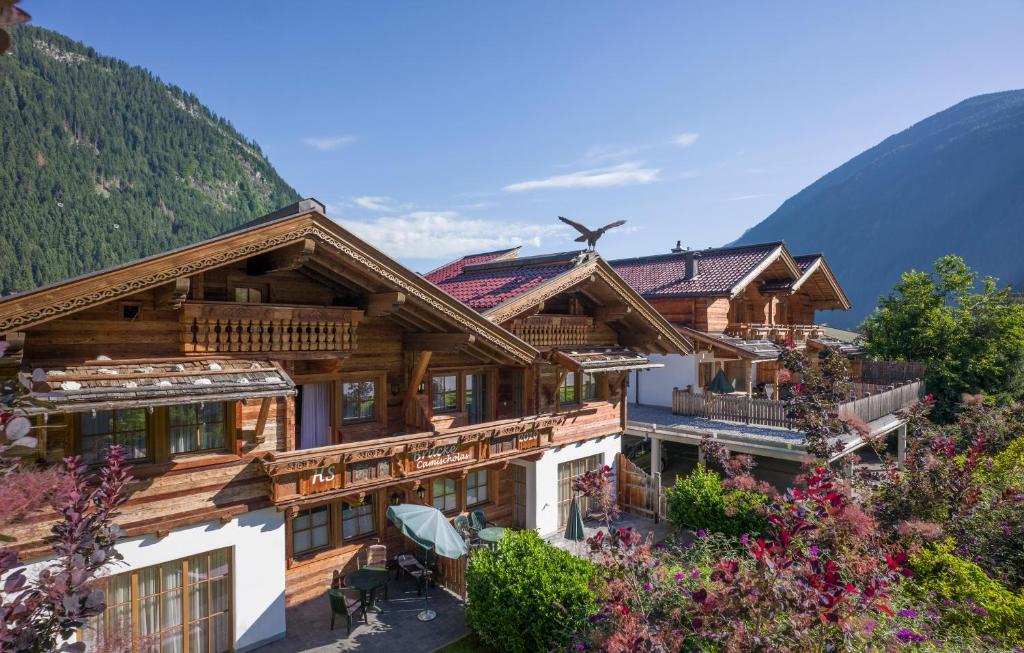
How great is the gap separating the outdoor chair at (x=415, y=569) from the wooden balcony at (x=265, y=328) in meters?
5.47

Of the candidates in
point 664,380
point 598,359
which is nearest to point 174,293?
point 598,359

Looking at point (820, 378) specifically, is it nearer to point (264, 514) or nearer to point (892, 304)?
point (264, 514)

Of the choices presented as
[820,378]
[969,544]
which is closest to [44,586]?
[969,544]

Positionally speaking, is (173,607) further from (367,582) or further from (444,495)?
(444,495)

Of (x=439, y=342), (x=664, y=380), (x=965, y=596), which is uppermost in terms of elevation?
(x=439, y=342)

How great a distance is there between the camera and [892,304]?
32719mm

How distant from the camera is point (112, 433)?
9.56 meters

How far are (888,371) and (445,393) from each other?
2584cm

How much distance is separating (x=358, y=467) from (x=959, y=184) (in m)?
190

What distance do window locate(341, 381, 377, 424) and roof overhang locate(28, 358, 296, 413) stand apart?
2.60 meters

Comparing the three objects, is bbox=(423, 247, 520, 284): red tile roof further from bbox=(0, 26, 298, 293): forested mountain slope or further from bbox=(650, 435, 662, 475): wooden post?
bbox=(0, 26, 298, 293): forested mountain slope

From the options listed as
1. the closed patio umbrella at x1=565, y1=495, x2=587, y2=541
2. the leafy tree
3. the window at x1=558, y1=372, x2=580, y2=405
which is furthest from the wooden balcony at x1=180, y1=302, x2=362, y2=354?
the leafy tree

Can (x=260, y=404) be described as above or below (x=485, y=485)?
above

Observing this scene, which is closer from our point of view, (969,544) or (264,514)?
(264,514)
